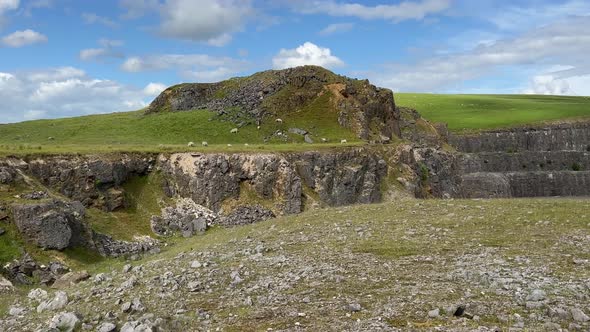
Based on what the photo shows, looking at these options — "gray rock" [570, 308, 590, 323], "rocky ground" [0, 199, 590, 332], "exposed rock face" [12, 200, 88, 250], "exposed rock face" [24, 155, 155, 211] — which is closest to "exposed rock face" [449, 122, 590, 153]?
"exposed rock face" [24, 155, 155, 211]

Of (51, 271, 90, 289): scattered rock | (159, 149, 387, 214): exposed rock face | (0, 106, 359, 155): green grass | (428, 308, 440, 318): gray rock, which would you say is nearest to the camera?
(428, 308, 440, 318): gray rock

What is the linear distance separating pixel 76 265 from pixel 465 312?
24693mm

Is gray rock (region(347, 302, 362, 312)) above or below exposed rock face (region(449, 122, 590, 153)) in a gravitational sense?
above

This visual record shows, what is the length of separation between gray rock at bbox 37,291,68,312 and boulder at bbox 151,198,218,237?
22.0 meters

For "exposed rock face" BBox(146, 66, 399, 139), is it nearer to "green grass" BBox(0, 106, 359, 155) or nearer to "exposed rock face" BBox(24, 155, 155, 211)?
"green grass" BBox(0, 106, 359, 155)

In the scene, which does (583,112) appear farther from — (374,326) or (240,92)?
(374,326)

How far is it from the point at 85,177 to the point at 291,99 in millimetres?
35825

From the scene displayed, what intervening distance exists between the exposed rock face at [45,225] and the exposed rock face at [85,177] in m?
8.53

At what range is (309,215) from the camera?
2992 centimetres

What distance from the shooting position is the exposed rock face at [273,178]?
4609cm

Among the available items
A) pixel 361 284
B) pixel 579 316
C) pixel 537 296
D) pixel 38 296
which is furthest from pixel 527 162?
A: pixel 38 296

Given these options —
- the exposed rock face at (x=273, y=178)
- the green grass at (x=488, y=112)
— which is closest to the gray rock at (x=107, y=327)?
the exposed rock face at (x=273, y=178)

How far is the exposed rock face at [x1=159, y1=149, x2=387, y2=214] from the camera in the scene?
151ft

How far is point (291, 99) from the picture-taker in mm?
71750
